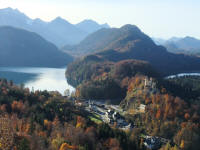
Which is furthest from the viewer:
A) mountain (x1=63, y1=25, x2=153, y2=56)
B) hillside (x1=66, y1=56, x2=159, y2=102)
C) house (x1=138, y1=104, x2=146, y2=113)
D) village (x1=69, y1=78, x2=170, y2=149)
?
mountain (x1=63, y1=25, x2=153, y2=56)

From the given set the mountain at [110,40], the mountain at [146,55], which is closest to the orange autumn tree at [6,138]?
the mountain at [146,55]

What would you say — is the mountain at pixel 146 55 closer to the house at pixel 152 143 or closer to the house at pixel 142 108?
the house at pixel 142 108

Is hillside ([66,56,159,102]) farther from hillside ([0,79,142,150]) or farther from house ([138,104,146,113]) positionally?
hillside ([0,79,142,150])

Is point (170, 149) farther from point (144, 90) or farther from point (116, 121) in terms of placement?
point (144, 90)

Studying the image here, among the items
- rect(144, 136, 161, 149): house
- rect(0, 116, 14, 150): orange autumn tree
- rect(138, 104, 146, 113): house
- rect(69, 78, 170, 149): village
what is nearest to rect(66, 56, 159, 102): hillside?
rect(69, 78, 170, 149): village

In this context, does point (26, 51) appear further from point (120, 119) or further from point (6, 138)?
point (6, 138)

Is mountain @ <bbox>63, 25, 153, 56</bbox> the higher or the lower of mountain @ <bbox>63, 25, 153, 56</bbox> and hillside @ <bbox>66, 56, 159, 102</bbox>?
the higher

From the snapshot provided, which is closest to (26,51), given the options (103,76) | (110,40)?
(110,40)

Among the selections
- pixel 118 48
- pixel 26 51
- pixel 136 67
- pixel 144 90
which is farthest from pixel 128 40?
pixel 144 90
